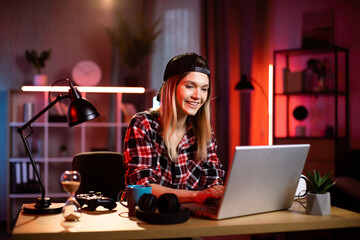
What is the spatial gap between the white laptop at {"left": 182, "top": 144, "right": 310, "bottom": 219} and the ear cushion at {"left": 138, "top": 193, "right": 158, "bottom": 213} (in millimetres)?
166

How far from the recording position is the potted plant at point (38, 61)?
4.79 m

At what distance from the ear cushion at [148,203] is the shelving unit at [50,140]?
300 centimetres

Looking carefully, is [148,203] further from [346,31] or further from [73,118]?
[346,31]

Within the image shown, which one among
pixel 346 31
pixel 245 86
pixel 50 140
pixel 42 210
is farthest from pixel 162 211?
pixel 346 31

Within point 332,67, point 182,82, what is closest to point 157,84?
point 332,67

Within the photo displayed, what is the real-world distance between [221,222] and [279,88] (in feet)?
13.3

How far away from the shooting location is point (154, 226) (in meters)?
1.36

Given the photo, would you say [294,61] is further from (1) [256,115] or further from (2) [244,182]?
(2) [244,182]

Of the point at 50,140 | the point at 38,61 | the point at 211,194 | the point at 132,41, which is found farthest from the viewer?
the point at 50,140

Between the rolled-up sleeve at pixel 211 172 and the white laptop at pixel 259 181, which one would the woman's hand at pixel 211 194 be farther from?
the rolled-up sleeve at pixel 211 172

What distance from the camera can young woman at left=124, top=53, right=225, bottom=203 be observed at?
1997 mm

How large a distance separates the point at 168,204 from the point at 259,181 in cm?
32

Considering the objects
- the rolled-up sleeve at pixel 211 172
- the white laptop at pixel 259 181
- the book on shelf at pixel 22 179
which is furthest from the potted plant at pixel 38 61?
the white laptop at pixel 259 181

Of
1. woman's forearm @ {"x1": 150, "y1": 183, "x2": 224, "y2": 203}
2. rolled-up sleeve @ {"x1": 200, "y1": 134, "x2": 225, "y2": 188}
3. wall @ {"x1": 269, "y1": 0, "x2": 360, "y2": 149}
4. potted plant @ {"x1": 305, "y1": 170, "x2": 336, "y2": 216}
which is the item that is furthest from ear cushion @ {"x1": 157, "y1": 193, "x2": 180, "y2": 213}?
wall @ {"x1": 269, "y1": 0, "x2": 360, "y2": 149}
